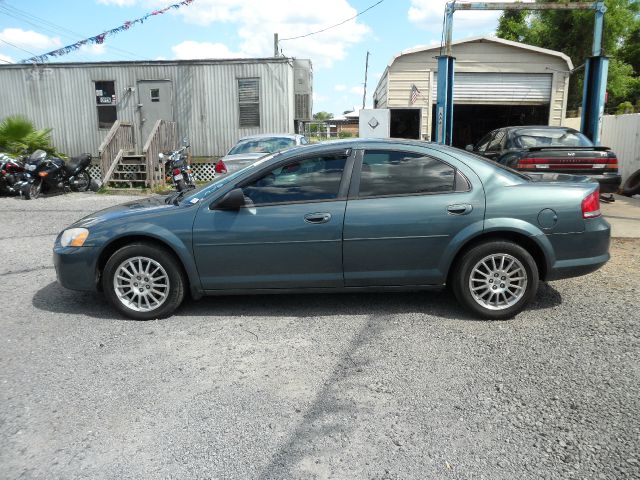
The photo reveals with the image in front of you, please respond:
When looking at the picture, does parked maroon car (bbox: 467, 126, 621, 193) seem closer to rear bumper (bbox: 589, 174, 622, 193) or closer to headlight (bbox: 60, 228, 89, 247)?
rear bumper (bbox: 589, 174, 622, 193)

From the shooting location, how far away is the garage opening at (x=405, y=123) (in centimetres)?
2138

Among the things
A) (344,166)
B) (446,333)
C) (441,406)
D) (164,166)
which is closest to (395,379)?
(441,406)

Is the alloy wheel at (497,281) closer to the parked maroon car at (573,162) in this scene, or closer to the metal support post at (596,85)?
the parked maroon car at (573,162)

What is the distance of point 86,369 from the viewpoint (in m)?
3.78

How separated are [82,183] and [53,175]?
961 millimetres

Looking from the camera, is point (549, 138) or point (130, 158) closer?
point (549, 138)

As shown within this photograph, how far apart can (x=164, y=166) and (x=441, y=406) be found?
45.1ft

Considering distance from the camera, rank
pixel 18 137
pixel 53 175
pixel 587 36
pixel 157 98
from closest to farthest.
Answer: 1. pixel 53 175
2. pixel 18 137
3. pixel 157 98
4. pixel 587 36

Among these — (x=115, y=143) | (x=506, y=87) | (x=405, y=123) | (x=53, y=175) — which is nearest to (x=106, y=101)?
(x=115, y=143)

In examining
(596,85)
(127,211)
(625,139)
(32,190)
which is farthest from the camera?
(625,139)

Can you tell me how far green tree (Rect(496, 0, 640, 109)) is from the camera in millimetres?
24016

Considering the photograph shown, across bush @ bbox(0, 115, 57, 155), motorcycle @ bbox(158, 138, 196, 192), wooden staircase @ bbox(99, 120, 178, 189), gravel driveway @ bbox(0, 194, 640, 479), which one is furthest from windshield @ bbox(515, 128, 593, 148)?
bush @ bbox(0, 115, 57, 155)

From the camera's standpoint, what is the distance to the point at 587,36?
24.2m

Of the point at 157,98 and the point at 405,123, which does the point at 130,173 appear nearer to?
the point at 157,98
